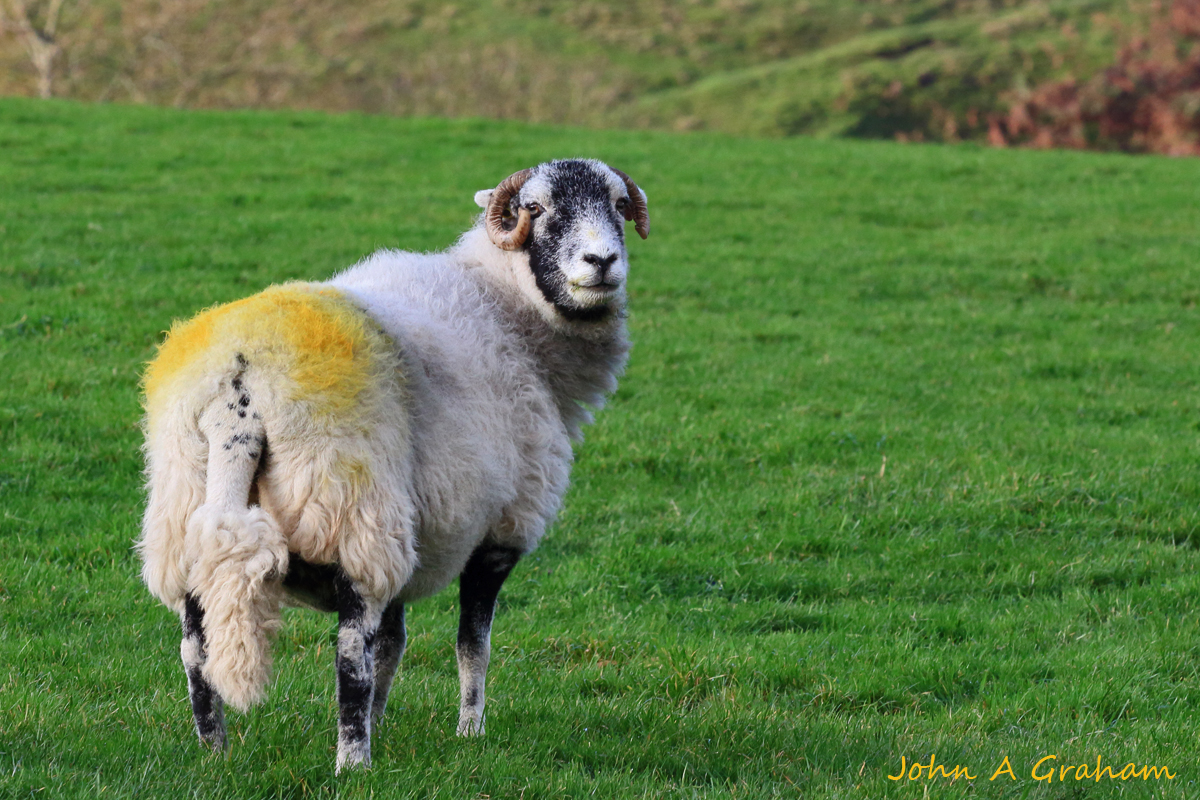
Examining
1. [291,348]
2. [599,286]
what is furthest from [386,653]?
[599,286]

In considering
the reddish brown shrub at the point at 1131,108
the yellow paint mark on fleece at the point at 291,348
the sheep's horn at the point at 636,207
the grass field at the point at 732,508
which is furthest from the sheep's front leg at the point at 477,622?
the reddish brown shrub at the point at 1131,108

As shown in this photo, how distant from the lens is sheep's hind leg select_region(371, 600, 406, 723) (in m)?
4.91

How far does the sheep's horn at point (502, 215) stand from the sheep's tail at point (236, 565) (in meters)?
1.76

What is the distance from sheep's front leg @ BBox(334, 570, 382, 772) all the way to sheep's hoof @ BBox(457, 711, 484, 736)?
0.84 metres

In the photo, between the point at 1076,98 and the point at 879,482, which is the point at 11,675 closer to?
the point at 879,482

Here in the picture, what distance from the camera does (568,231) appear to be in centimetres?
518

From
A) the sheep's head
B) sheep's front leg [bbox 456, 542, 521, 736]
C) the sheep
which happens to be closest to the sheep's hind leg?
the sheep

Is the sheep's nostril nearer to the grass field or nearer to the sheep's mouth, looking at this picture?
the sheep's mouth

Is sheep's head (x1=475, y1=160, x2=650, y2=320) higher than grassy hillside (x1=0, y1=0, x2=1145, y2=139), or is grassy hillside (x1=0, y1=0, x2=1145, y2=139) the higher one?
grassy hillside (x1=0, y1=0, x2=1145, y2=139)

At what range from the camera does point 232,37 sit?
1161 inches

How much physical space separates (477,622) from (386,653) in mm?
403

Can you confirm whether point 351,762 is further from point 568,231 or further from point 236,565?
point 568,231

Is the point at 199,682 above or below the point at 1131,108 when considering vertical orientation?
below

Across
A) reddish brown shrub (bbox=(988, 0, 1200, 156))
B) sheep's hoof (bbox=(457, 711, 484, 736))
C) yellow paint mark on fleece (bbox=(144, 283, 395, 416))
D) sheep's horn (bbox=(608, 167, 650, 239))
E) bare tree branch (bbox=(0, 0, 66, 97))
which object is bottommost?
sheep's hoof (bbox=(457, 711, 484, 736))
